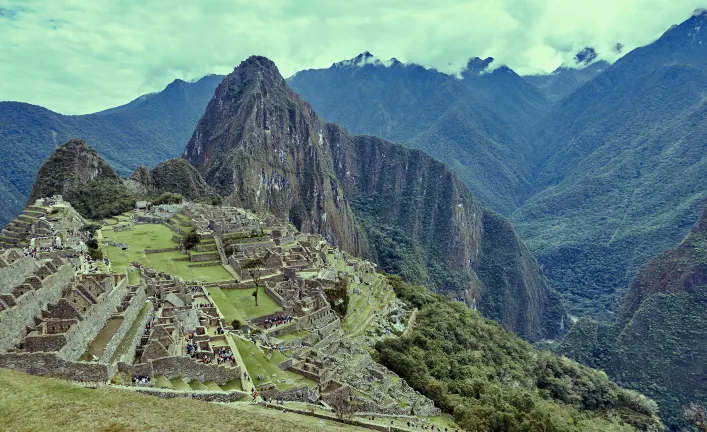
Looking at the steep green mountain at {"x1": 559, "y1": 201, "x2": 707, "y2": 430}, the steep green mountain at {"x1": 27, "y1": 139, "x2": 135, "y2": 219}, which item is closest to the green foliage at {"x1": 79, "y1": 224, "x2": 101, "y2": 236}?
the steep green mountain at {"x1": 27, "y1": 139, "x2": 135, "y2": 219}

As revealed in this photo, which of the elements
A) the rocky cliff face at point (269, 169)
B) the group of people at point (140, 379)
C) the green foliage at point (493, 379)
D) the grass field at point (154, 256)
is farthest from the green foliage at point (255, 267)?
the rocky cliff face at point (269, 169)

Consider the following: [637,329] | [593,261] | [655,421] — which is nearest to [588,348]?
[637,329]

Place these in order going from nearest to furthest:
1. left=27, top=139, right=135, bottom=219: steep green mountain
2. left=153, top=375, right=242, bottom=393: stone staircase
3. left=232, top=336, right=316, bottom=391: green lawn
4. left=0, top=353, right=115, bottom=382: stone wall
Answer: left=0, top=353, right=115, bottom=382: stone wall → left=153, top=375, right=242, bottom=393: stone staircase → left=232, top=336, right=316, bottom=391: green lawn → left=27, top=139, right=135, bottom=219: steep green mountain

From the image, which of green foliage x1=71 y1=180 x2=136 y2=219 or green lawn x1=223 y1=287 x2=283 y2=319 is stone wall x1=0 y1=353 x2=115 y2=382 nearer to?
Answer: green lawn x1=223 y1=287 x2=283 y2=319

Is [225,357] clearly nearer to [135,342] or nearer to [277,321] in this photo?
[135,342]

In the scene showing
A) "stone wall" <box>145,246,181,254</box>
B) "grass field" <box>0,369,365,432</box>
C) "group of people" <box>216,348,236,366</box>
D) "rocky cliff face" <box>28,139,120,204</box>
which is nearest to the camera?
"grass field" <box>0,369,365,432</box>

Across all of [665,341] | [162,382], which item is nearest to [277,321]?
[162,382]
